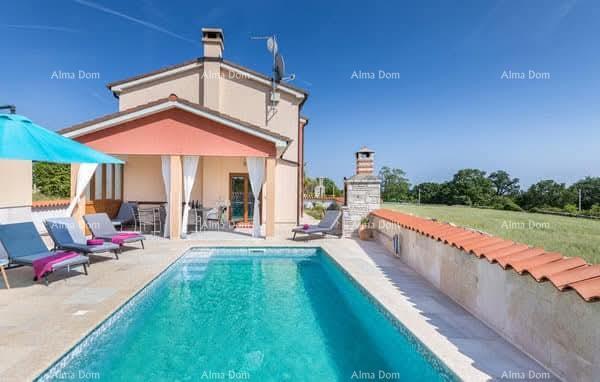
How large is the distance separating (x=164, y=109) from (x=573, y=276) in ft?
42.2

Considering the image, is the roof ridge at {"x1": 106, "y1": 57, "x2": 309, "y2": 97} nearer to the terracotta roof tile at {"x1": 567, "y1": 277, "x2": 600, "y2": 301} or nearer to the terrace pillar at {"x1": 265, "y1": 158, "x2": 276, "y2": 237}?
the terrace pillar at {"x1": 265, "y1": 158, "x2": 276, "y2": 237}

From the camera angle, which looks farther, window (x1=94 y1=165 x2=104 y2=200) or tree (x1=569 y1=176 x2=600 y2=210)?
tree (x1=569 y1=176 x2=600 y2=210)

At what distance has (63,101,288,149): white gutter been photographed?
1199cm

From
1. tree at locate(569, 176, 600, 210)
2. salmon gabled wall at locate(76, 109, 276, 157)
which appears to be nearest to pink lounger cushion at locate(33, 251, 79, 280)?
salmon gabled wall at locate(76, 109, 276, 157)

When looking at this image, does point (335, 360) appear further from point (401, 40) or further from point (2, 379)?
point (401, 40)

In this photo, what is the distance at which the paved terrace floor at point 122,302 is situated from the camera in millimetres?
3562

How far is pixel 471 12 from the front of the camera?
48.3 feet

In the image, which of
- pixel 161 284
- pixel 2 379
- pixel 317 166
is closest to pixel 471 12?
pixel 161 284

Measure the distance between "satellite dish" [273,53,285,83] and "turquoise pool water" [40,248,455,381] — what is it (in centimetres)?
1183

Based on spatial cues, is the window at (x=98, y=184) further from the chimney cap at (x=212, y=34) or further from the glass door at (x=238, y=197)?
the chimney cap at (x=212, y=34)

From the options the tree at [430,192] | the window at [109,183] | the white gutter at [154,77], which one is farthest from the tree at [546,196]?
the window at [109,183]

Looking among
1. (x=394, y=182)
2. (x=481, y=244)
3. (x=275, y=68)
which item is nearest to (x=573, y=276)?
(x=481, y=244)

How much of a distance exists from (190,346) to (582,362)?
474 cm

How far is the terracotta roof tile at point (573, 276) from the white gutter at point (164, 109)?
33.5ft
